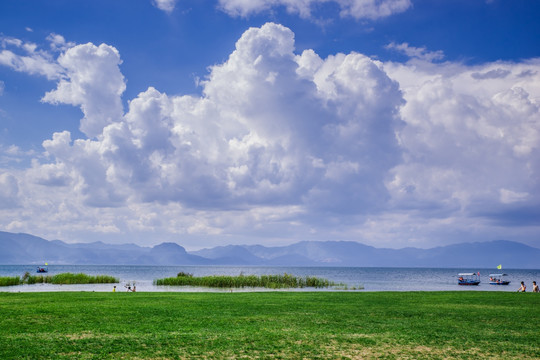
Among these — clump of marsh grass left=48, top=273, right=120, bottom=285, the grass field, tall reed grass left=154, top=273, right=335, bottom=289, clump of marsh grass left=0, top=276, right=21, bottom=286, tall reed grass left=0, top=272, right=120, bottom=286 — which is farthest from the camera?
clump of marsh grass left=48, top=273, right=120, bottom=285

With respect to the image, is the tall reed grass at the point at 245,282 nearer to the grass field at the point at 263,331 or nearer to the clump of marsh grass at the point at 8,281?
the clump of marsh grass at the point at 8,281

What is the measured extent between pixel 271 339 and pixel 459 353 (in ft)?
24.4

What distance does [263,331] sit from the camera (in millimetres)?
21234

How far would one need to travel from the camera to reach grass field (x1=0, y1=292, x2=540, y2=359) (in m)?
16.8

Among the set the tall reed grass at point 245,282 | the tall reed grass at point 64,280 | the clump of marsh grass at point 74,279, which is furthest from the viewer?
the clump of marsh grass at point 74,279

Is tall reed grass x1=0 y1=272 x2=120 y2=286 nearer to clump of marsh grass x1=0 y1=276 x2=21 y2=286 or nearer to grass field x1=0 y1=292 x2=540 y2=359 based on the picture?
clump of marsh grass x1=0 y1=276 x2=21 y2=286

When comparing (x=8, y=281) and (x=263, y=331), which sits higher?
(x=263, y=331)

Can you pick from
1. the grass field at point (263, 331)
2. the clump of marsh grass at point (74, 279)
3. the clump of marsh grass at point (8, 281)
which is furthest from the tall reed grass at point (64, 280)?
the grass field at point (263, 331)

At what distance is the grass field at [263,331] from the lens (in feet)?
55.0

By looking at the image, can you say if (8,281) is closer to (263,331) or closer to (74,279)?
(74,279)

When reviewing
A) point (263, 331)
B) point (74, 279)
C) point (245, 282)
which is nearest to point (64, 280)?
point (74, 279)

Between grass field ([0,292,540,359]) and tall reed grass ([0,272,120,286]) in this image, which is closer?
grass field ([0,292,540,359])

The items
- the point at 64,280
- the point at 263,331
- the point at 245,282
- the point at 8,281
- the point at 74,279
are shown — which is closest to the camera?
the point at 263,331

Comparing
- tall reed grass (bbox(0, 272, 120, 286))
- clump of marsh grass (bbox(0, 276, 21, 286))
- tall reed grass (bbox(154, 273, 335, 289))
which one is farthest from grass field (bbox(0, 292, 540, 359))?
tall reed grass (bbox(0, 272, 120, 286))
